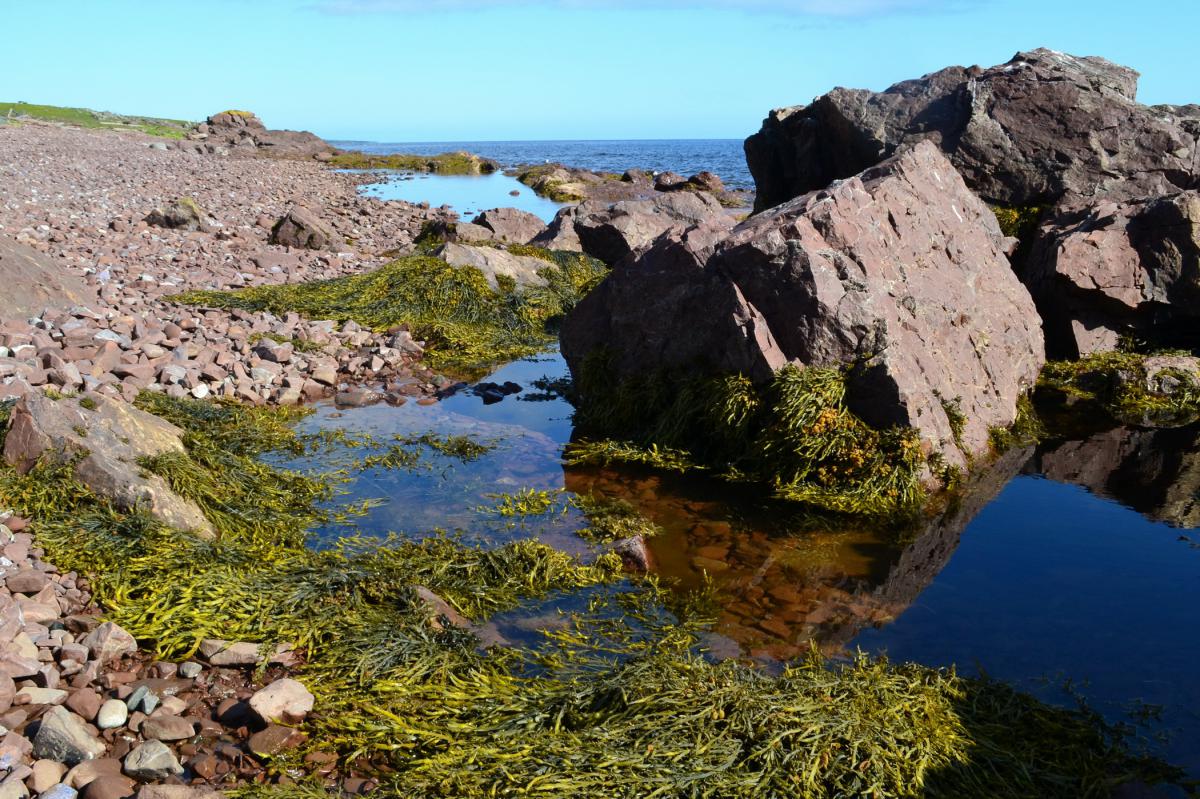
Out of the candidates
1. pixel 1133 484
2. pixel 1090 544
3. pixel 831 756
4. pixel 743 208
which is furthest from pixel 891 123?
pixel 743 208

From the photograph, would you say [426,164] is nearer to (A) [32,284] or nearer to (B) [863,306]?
(A) [32,284]

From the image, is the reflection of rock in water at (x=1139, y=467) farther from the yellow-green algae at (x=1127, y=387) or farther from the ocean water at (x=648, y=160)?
the ocean water at (x=648, y=160)

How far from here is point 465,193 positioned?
124ft

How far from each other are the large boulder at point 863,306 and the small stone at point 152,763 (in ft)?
17.0

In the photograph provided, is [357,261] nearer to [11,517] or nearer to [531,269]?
[531,269]

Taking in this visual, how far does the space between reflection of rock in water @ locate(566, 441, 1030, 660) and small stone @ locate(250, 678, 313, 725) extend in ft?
6.95

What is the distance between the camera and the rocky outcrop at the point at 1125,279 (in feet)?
32.4

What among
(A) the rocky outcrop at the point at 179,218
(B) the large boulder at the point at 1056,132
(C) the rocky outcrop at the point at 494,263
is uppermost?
(B) the large boulder at the point at 1056,132

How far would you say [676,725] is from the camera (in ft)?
12.4

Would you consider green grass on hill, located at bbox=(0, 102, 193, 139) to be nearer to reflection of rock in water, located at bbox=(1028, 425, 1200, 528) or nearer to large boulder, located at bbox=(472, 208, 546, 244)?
large boulder, located at bbox=(472, 208, 546, 244)

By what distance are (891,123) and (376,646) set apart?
1269 cm

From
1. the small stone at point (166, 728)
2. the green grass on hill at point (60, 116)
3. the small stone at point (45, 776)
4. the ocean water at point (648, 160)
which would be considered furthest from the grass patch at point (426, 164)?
the small stone at point (45, 776)

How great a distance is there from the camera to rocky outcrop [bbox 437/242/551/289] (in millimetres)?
13680

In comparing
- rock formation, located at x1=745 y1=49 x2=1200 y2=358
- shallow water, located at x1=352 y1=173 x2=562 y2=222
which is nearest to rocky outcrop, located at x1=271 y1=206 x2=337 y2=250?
rock formation, located at x1=745 y1=49 x2=1200 y2=358
